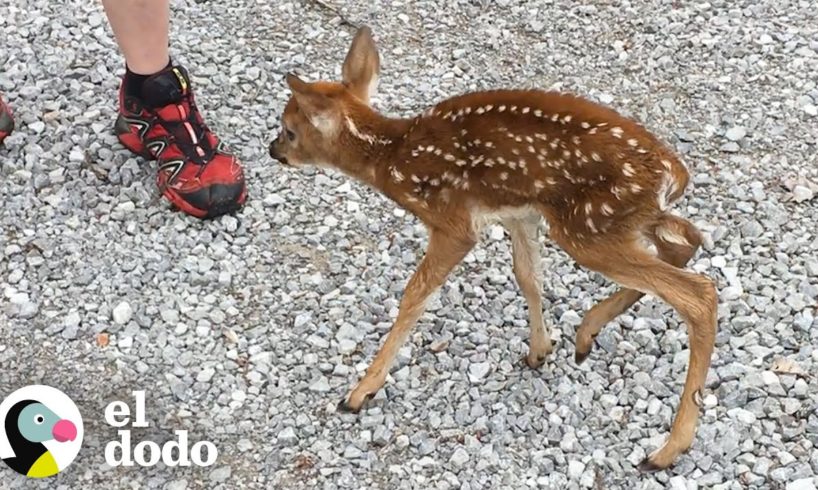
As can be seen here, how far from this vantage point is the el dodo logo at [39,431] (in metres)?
3.60

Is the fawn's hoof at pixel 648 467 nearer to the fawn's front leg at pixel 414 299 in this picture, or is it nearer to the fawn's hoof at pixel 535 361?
the fawn's hoof at pixel 535 361

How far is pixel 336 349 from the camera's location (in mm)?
3998

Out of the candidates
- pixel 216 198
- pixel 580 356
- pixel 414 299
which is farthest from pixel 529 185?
pixel 216 198

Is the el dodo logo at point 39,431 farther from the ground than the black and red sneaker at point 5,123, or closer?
closer

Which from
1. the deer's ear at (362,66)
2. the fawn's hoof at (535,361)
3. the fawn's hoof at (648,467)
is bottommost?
the fawn's hoof at (535,361)

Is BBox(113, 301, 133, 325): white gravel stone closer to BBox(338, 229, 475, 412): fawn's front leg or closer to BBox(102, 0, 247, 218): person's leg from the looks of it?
BBox(102, 0, 247, 218): person's leg

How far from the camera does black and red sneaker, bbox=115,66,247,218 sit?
4.46 metres

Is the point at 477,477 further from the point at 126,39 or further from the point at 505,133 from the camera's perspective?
the point at 126,39

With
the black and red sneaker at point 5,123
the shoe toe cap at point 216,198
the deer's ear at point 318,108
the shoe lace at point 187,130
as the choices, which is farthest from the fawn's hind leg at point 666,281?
the black and red sneaker at point 5,123

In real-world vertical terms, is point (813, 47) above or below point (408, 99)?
above

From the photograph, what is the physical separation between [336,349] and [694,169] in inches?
67.9

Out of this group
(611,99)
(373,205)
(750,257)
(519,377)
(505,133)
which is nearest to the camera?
(505,133)

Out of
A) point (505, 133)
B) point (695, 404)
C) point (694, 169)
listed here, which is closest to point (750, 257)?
point (694, 169)

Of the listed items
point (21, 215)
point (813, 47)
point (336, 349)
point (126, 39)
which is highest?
point (813, 47)
